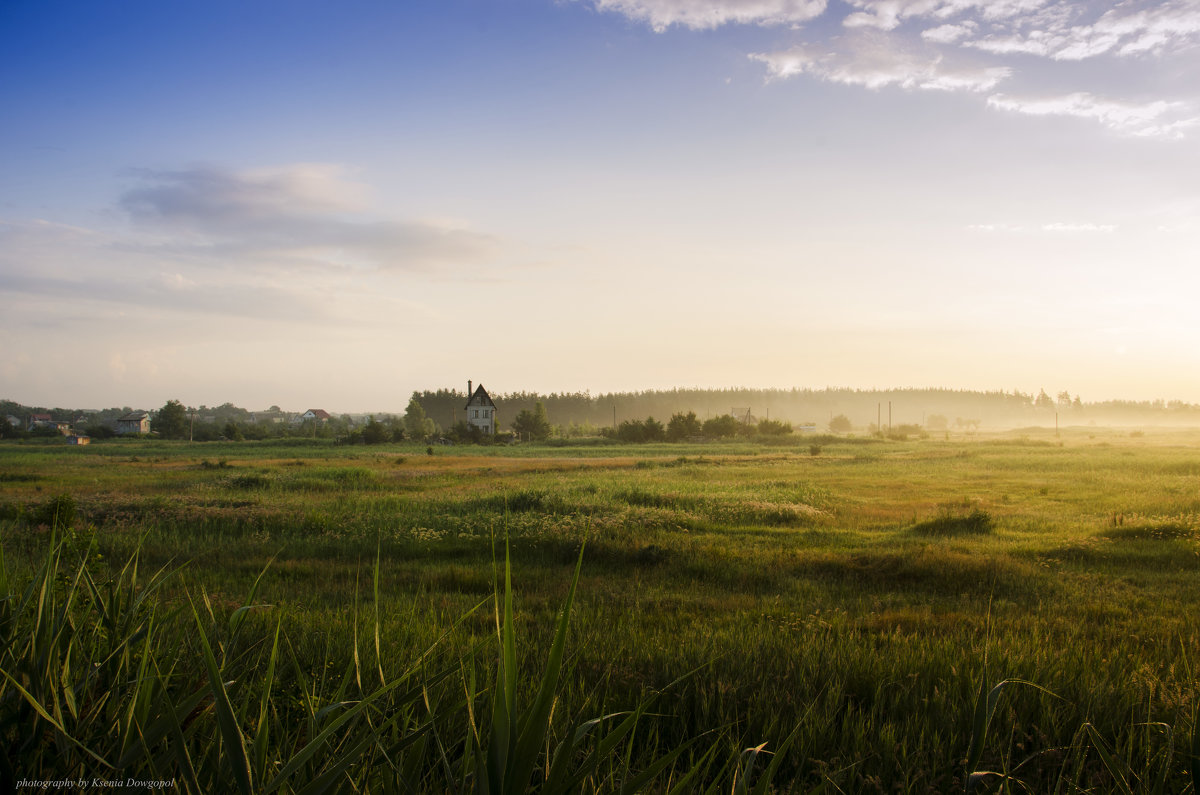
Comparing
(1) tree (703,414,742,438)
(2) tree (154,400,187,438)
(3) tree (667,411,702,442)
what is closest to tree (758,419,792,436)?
(1) tree (703,414,742,438)

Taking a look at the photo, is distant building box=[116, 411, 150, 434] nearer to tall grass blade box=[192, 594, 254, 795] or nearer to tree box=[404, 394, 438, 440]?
tree box=[404, 394, 438, 440]

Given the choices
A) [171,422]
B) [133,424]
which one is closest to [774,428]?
[171,422]

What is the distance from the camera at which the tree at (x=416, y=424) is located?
310 ft

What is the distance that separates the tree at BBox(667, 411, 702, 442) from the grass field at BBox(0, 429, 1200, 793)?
67.1 meters

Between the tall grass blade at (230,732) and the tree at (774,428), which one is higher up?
the tall grass blade at (230,732)

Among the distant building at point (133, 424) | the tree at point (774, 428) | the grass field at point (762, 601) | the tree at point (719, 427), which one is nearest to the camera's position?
the grass field at point (762, 601)

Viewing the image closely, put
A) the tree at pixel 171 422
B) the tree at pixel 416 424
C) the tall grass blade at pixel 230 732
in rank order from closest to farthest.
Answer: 1. the tall grass blade at pixel 230 732
2. the tree at pixel 171 422
3. the tree at pixel 416 424

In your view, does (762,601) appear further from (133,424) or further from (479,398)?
(133,424)

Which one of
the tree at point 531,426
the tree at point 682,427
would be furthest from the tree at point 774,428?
the tree at point 531,426

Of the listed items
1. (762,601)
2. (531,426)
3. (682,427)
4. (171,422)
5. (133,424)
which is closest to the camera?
Answer: (762,601)

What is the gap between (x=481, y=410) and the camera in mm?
93625

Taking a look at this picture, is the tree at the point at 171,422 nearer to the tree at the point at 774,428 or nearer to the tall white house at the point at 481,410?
the tall white house at the point at 481,410

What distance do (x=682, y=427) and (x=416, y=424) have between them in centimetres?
3919

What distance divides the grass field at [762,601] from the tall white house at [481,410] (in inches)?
2472
